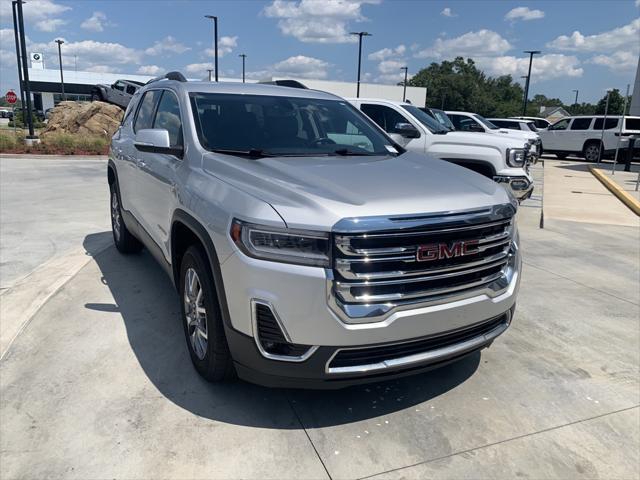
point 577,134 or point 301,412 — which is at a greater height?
point 577,134

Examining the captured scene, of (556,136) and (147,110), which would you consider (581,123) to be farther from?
(147,110)

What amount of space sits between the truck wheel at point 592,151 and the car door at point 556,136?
3.21 feet

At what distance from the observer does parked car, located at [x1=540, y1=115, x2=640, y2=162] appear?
2147cm

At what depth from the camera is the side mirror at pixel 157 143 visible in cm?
341

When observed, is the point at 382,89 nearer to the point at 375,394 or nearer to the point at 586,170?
the point at 586,170

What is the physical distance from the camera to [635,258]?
267 inches

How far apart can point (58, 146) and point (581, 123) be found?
72.2 feet

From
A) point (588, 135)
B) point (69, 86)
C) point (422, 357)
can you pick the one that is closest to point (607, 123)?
point (588, 135)

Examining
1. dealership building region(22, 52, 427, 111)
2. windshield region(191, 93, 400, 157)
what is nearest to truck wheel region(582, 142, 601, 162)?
windshield region(191, 93, 400, 157)

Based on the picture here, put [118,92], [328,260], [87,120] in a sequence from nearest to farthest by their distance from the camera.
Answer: [328,260], [87,120], [118,92]

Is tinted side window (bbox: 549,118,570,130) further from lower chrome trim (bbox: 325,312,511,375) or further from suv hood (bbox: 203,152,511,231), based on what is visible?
lower chrome trim (bbox: 325,312,511,375)

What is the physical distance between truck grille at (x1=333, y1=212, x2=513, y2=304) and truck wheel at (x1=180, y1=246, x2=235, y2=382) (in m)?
0.82

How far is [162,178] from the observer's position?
384 cm

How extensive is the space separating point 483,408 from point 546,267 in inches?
140
